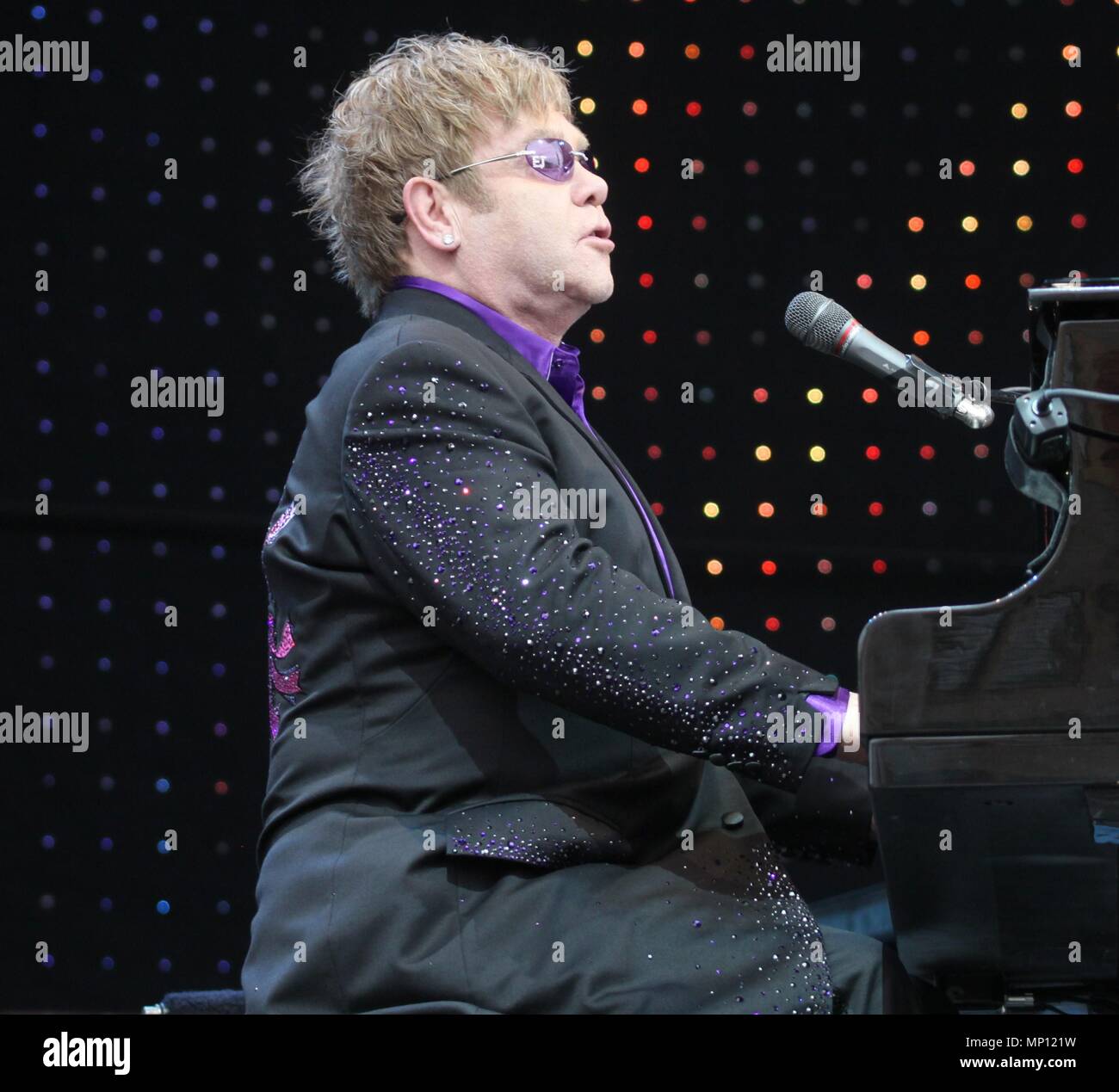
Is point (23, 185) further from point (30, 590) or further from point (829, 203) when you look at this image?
point (829, 203)

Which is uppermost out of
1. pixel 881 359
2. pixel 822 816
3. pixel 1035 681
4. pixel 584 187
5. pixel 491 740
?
pixel 584 187

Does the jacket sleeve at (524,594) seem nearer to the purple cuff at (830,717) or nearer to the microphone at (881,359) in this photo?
the purple cuff at (830,717)

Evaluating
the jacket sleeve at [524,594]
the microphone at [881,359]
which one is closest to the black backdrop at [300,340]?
the microphone at [881,359]

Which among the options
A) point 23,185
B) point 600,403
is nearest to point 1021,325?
point 600,403

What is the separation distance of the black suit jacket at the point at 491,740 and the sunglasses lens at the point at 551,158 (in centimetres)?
27

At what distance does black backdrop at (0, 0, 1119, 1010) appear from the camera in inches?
113

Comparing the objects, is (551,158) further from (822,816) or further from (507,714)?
(822,816)

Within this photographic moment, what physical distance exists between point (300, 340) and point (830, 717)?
5.65ft

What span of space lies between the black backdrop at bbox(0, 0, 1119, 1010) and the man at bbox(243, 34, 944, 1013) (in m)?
1.06

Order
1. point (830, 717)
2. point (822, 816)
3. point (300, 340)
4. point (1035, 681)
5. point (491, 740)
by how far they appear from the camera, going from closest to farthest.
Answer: point (1035, 681), point (830, 717), point (491, 740), point (822, 816), point (300, 340)

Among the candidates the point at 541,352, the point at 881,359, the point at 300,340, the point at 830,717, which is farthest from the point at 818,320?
the point at 300,340

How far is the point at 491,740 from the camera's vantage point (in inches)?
64.4

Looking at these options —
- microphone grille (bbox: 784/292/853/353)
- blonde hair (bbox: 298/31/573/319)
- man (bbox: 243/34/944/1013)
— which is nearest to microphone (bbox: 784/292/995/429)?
microphone grille (bbox: 784/292/853/353)

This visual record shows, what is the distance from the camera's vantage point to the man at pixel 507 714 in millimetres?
1528
